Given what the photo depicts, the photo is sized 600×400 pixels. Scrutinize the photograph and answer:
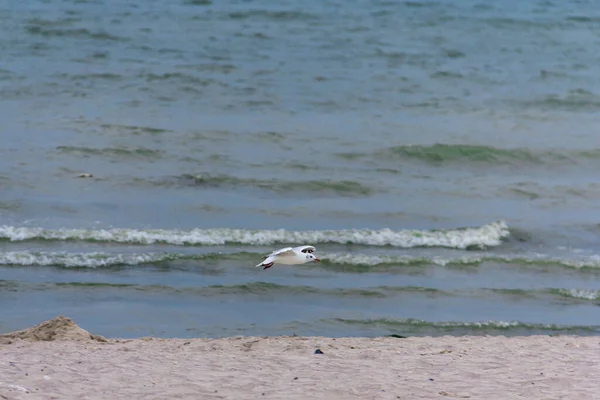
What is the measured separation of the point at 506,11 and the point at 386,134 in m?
9.15

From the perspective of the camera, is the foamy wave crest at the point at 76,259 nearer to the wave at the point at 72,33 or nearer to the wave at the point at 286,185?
the wave at the point at 286,185

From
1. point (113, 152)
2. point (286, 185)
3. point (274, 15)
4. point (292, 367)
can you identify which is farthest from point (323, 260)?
point (274, 15)

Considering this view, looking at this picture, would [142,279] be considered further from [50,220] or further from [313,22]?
[313,22]

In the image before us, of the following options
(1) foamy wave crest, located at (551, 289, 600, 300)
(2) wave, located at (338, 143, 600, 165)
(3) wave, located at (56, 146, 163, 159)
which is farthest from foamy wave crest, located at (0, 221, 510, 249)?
(2) wave, located at (338, 143, 600, 165)

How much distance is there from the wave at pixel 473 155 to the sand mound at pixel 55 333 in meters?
6.29

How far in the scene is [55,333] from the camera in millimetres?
7160

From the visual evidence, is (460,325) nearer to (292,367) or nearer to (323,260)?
(323,260)

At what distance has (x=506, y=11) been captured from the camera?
71.5ft

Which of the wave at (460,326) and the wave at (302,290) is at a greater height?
the wave at (302,290)

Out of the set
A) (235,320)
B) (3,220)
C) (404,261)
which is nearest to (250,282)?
(235,320)

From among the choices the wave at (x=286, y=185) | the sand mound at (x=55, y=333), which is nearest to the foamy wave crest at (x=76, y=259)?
the sand mound at (x=55, y=333)

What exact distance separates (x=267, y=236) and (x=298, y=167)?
253 cm

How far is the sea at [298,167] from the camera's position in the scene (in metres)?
Answer: 8.62

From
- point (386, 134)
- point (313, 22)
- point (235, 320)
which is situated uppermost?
point (313, 22)
